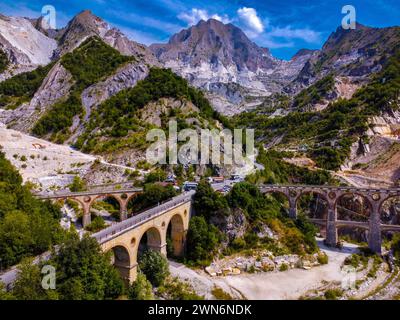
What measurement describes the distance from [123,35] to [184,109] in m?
77.3

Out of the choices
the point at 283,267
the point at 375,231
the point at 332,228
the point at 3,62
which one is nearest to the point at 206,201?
the point at 283,267

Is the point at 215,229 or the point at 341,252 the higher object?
the point at 215,229

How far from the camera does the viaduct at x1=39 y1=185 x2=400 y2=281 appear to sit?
33241 mm

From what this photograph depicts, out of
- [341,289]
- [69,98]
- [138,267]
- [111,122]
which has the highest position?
[69,98]

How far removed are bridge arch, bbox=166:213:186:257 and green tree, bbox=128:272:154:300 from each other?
1114cm

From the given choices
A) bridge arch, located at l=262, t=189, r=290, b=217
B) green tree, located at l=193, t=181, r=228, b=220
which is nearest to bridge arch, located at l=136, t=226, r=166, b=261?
green tree, located at l=193, t=181, r=228, b=220

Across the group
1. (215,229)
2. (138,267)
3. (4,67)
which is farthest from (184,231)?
(4,67)

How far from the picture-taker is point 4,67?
12331 cm

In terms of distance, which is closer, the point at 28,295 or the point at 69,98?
the point at 28,295

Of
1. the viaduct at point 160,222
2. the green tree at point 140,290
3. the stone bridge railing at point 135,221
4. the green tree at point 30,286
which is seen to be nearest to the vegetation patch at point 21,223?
the viaduct at point 160,222

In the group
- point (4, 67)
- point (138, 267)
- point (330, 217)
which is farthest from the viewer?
point (4, 67)

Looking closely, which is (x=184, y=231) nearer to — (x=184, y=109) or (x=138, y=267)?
(x=138, y=267)

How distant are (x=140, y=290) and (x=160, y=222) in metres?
9.35
